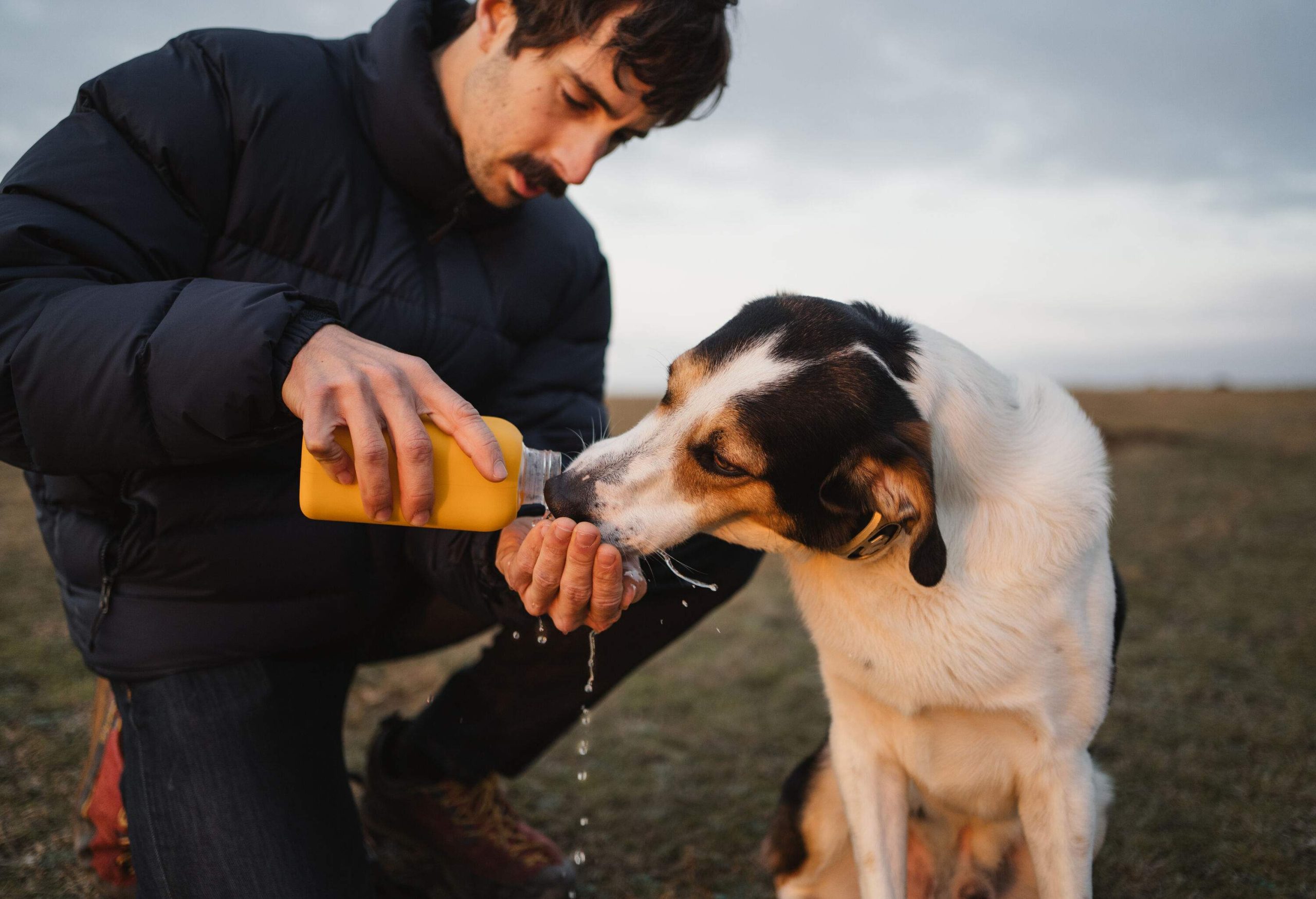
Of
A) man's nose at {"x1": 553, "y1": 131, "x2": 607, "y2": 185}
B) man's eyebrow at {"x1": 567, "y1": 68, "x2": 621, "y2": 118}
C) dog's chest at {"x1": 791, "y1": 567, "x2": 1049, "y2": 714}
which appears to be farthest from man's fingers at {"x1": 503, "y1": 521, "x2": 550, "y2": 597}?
man's eyebrow at {"x1": 567, "y1": 68, "x2": 621, "y2": 118}

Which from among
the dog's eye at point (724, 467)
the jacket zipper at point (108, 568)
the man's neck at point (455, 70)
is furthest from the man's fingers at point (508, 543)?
the man's neck at point (455, 70)

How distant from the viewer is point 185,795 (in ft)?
5.81

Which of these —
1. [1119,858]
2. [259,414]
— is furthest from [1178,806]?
[259,414]

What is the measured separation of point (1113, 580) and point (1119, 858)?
3.35 feet

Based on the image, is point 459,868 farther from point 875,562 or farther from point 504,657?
point 875,562

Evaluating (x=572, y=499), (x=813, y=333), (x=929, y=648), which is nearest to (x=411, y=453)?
(x=572, y=499)

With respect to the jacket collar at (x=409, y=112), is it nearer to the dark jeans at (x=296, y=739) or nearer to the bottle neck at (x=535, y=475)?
the bottle neck at (x=535, y=475)

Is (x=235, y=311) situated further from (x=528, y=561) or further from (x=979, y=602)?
(x=979, y=602)

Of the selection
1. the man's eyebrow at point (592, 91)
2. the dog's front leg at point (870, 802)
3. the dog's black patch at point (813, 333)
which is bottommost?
the dog's front leg at point (870, 802)

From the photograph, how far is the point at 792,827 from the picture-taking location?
224 centimetres

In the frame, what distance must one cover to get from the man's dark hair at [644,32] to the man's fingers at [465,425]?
121cm

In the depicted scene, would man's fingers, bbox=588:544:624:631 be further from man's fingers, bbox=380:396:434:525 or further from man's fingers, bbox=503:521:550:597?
man's fingers, bbox=380:396:434:525

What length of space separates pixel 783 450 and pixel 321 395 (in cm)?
90

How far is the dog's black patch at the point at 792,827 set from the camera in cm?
222
